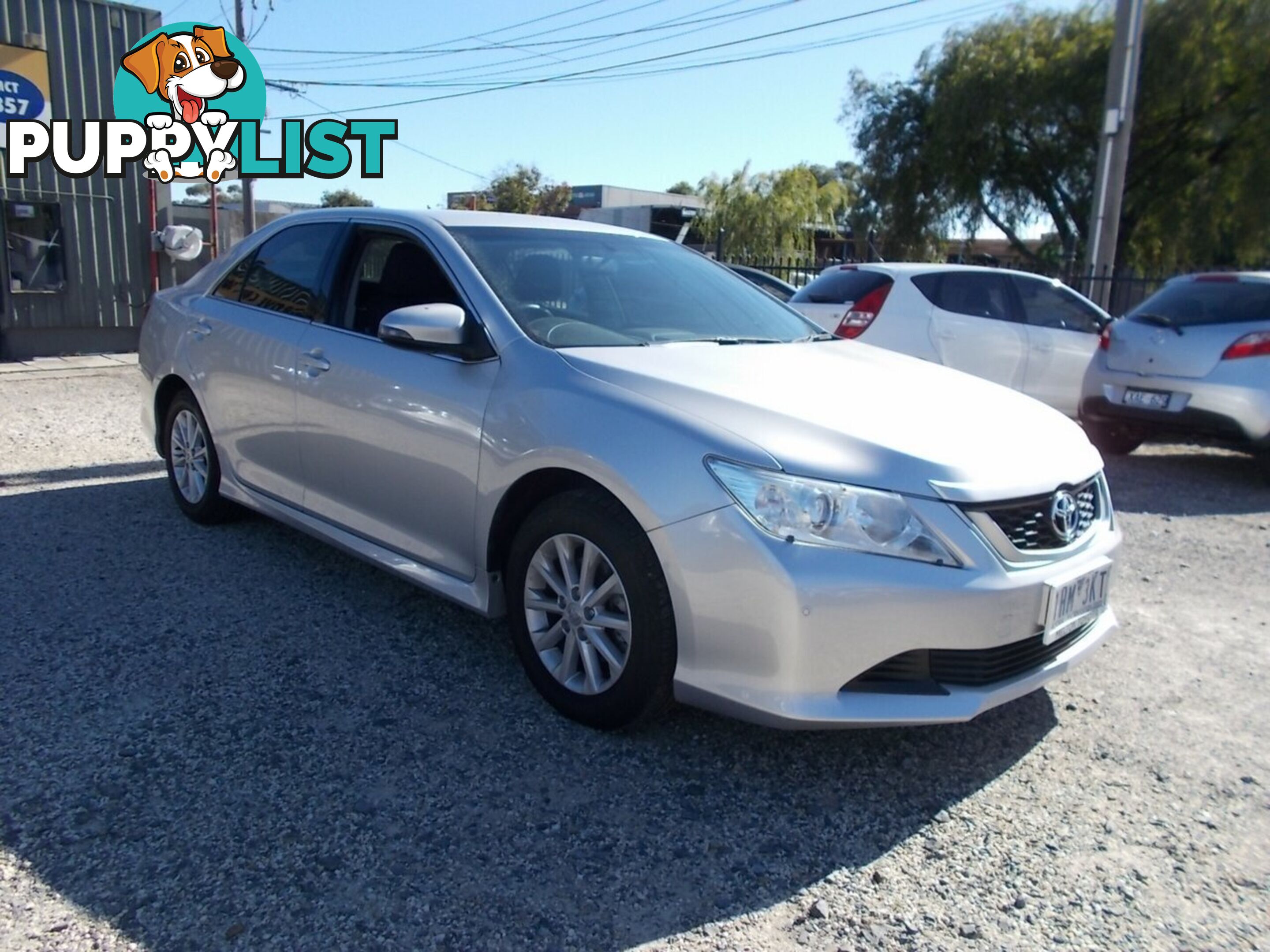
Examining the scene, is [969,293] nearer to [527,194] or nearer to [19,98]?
[19,98]

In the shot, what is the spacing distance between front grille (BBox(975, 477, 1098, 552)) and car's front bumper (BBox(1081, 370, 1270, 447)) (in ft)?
16.1

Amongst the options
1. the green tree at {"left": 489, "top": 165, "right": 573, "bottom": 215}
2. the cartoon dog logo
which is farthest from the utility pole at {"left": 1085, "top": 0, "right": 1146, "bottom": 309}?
the green tree at {"left": 489, "top": 165, "right": 573, "bottom": 215}

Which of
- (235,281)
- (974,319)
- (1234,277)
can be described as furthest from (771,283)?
(235,281)

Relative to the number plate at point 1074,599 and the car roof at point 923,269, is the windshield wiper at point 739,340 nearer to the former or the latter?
the number plate at point 1074,599

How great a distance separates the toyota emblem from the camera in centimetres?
309

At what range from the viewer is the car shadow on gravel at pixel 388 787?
2451 millimetres

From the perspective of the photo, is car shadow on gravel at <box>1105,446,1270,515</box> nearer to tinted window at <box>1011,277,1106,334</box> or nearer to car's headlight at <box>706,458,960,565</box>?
tinted window at <box>1011,277,1106,334</box>

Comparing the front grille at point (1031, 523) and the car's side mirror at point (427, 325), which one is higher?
the car's side mirror at point (427, 325)

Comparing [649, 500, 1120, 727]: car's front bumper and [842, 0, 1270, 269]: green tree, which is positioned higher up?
[842, 0, 1270, 269]: green tree

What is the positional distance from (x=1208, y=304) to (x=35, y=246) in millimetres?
13161

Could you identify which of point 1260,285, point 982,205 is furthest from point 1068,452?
point 982,205

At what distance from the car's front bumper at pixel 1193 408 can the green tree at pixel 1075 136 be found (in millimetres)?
18700

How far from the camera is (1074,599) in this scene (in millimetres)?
3104

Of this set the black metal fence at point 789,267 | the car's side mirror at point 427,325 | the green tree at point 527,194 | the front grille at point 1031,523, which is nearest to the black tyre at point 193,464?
the car's side mirror at point 427,325
